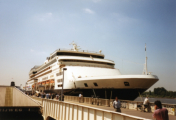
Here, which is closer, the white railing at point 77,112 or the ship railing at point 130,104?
the white railing at point 77,112

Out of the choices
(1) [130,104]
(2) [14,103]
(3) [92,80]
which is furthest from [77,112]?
(2) [14,103]

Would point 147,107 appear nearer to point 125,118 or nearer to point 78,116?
point 78,116

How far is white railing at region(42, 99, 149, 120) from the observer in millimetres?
8195

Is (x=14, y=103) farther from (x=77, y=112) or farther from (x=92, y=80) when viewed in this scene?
(x=77, y=112)

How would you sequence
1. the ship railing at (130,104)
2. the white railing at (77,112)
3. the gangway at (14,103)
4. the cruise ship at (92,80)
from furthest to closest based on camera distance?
the gangway at (14,103) < the cruise ship at (92,80) < the ship railing at (130,104) < the white railing at (77,112)

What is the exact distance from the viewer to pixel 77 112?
1220 cm

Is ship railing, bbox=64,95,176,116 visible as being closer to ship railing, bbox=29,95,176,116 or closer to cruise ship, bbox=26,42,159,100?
ship railing, bbox=29,95,176,116

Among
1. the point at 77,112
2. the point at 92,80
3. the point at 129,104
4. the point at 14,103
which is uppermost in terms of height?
the point at 92,80

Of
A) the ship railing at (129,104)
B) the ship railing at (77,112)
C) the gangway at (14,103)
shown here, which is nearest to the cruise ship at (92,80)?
the ship railing at (129,104)

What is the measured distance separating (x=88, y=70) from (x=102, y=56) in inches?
441

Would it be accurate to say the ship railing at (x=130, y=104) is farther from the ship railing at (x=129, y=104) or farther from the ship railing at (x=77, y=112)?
the ship railing at (x=77, y=112)

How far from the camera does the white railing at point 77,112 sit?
26.9 ft

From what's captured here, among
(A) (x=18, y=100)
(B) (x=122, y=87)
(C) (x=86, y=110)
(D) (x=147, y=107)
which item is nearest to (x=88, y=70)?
(B) (x=122, y=87)

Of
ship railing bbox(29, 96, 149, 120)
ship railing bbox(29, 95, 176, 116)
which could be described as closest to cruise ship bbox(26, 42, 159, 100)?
ship railing bbox(29, 95, 176, 116)
